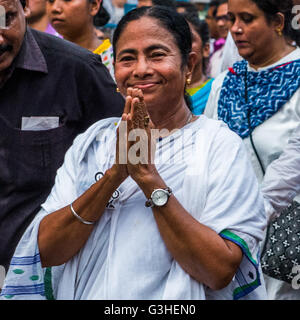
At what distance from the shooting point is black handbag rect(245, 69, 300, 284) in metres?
3.53

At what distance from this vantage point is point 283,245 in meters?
3.56

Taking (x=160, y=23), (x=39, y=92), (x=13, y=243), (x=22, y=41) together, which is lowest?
(x=13, y=243)

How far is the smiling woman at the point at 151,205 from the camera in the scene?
2.32 m

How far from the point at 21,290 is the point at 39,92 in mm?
979

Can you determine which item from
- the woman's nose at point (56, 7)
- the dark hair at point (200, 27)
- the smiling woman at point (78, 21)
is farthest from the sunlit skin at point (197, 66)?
the woman's nose at point (56, 7)

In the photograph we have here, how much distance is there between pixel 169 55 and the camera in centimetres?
262

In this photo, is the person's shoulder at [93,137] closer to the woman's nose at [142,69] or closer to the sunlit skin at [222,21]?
the woman's nose at [142,69]

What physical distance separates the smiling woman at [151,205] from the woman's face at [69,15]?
2377 mm
